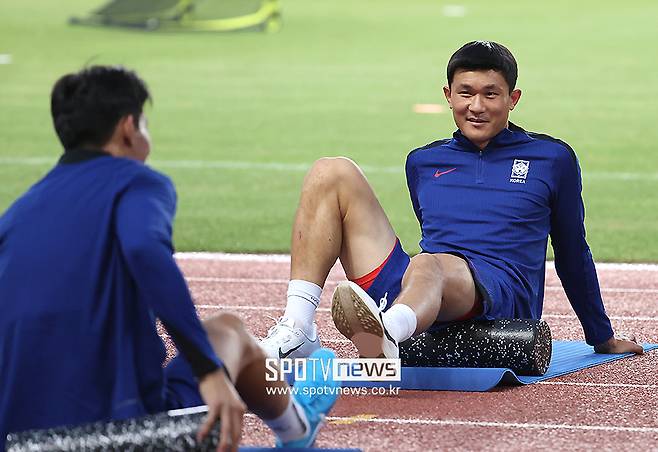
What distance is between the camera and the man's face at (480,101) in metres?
5.20

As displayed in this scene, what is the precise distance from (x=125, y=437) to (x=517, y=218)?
233cm

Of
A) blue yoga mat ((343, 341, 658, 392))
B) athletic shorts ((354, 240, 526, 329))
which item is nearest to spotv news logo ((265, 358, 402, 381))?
blue yoga mat ((343, 341, 658, 392))

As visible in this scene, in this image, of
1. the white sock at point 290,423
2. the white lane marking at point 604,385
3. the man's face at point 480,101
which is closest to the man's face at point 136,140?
the white sock at point 290,423

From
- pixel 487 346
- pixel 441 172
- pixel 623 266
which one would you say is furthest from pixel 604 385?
pixel 623 266

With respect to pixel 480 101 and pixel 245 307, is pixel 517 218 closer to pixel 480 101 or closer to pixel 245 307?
pixel 480 101

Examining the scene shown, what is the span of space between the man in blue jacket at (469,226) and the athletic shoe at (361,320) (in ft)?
0.90

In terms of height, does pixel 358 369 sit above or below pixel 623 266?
above

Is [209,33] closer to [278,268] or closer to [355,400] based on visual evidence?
[278,268]

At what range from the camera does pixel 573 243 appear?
205 inches

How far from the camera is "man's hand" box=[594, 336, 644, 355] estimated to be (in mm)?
5408

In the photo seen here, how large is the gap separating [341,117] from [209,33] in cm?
952

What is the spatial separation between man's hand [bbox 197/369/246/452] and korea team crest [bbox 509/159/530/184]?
7.42 ft

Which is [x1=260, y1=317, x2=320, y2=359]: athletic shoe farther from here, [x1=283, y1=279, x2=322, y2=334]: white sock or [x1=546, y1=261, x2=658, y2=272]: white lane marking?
[x1=546, y1=261, x2=658, y2=272]: white lane marking

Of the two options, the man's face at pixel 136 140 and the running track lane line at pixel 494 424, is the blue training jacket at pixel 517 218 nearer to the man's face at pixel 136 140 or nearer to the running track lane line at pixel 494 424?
the running track lane line at pixel 494 424
